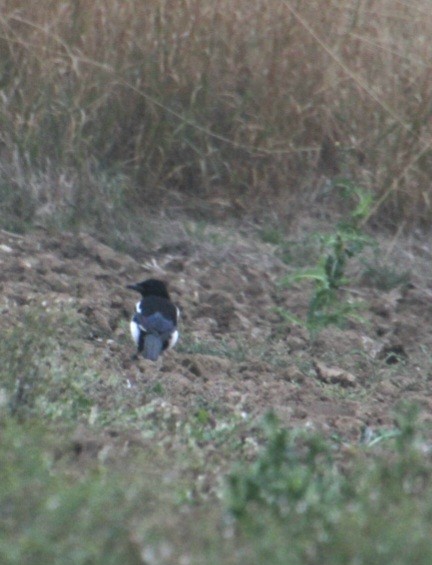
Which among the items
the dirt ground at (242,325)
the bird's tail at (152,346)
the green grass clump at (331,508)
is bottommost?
the dirt ground at (242,325)

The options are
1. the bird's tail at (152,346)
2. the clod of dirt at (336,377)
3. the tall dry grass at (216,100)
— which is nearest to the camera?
the bird's tail at (152,346)

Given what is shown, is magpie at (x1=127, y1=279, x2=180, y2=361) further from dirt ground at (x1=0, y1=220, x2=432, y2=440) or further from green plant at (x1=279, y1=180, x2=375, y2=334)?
green plant at (x1=279, y1=180, x2=375, y2=334)

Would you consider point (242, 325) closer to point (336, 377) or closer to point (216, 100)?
point (336, 377)

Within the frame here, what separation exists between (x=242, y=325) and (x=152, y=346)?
100 cm

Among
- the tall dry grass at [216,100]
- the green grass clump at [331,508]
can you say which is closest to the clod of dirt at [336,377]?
the tall dry grass at [216,100]

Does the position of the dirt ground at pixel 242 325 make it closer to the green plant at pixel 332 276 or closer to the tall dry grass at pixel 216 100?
the green plant at pixel 332 276

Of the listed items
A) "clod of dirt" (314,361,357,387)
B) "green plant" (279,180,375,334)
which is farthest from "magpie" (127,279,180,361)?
"clod of dirt" (314,361,357,387)

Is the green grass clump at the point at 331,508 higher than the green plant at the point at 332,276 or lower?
higher

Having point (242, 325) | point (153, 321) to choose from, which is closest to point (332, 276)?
point (242, 325)

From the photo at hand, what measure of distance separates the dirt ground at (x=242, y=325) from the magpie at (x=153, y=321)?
0.29ft

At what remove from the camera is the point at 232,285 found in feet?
27.2

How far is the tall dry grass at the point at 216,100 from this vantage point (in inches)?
352

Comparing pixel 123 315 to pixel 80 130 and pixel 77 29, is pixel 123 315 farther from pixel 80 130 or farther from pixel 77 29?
pixel 77 29

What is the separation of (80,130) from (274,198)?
1.50 m
